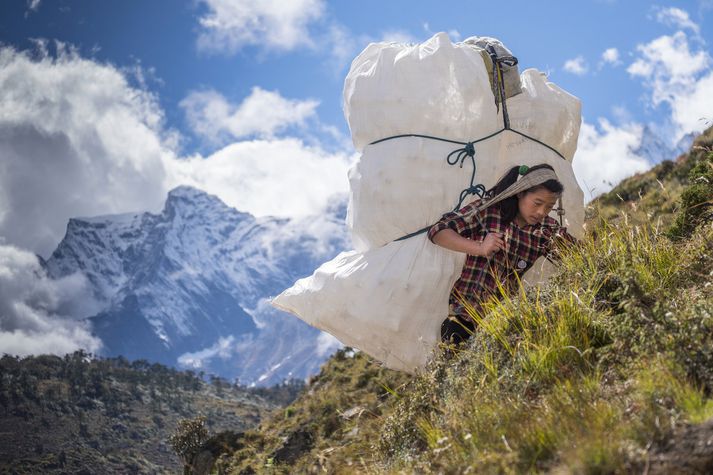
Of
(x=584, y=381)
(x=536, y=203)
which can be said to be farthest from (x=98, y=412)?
(x=584, y=381)

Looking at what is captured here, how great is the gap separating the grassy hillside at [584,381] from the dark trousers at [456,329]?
1.78 ft

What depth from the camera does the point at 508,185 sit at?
196 inches

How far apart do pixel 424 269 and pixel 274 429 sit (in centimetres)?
991

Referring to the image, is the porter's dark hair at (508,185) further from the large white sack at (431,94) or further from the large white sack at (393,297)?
the large white sack at (431,94)

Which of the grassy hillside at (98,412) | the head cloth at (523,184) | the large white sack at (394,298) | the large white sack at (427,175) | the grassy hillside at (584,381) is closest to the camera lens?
the grassy hillside at (584,381)

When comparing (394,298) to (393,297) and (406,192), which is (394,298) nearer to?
(393,297)

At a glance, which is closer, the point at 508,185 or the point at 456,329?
the point at 456,329

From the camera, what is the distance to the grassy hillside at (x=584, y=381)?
2432 millimetres

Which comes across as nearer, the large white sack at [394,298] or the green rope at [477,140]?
the large white sack at [394,298]

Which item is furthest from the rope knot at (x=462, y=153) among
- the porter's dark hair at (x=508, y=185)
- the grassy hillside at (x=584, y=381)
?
the grassy hillside at (x=584, y=381)

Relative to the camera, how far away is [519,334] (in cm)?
363

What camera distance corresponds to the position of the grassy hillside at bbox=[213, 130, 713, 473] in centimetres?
243

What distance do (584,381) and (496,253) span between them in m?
1.95

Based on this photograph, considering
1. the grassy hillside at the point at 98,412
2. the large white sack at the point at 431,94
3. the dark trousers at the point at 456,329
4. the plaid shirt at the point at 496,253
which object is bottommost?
the dark trousers at the point at 456,329
